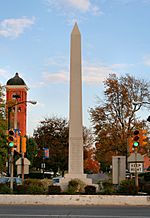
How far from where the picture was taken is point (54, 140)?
230ft

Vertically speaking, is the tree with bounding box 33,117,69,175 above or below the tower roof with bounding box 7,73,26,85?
below

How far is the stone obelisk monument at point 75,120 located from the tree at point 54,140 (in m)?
38.8

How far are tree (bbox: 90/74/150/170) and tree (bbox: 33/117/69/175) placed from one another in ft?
68.3

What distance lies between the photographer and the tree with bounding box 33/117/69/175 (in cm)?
6869

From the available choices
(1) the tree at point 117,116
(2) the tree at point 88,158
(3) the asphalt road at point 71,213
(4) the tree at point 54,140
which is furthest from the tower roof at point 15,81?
(3) the asphalt road at point 71,213

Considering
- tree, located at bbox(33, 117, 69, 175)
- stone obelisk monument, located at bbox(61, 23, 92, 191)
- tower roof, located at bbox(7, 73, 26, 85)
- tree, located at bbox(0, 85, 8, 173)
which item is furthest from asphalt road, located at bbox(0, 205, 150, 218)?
tower roof, located at bbox(7, 73, 26, 85)

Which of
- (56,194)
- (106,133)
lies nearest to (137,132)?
(56,194)

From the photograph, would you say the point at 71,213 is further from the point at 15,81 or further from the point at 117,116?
the point at 15,81

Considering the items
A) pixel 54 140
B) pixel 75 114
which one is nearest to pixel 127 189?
pixel 75 114

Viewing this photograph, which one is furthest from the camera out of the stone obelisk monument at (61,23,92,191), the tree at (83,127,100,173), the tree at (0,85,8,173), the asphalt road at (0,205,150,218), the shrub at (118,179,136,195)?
the tree at (83,127,100,173)

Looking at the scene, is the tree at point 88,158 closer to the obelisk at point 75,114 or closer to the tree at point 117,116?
the tree at point 117,116

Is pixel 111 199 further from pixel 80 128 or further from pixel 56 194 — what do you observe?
pixel 80 128

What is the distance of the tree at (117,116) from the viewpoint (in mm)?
45844

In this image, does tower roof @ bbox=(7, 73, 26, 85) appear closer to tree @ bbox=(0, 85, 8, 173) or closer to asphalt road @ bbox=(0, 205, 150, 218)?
tree @ bbox=(0, 85, 8, 173)
